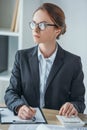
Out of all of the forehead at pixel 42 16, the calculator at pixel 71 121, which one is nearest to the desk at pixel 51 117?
the calculator at pixel 71 121

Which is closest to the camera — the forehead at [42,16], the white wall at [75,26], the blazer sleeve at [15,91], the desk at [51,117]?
the desk at [51,117]

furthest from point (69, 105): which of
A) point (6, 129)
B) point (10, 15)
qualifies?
point (10, 15)

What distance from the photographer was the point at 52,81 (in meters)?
1.86

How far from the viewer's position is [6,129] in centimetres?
137

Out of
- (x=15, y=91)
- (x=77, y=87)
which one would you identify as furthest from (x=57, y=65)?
(x=15, y=91)

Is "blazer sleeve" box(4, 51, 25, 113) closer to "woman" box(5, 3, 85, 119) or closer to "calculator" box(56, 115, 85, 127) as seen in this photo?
"woman" box(5, 3, 85, 119)

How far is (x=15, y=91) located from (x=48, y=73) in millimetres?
251

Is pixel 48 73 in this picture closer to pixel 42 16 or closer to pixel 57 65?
pixel 57 65

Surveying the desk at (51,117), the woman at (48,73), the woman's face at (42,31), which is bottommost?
the desk at (51,117)

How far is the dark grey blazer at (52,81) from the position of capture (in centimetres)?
186

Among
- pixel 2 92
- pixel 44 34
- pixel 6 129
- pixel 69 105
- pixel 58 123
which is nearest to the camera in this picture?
pixel 6 129

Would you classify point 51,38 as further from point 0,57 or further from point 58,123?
point 0,57

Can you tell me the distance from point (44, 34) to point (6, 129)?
0.67 m

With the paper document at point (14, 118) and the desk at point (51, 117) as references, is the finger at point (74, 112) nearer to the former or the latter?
the desk at point (51, 117)
